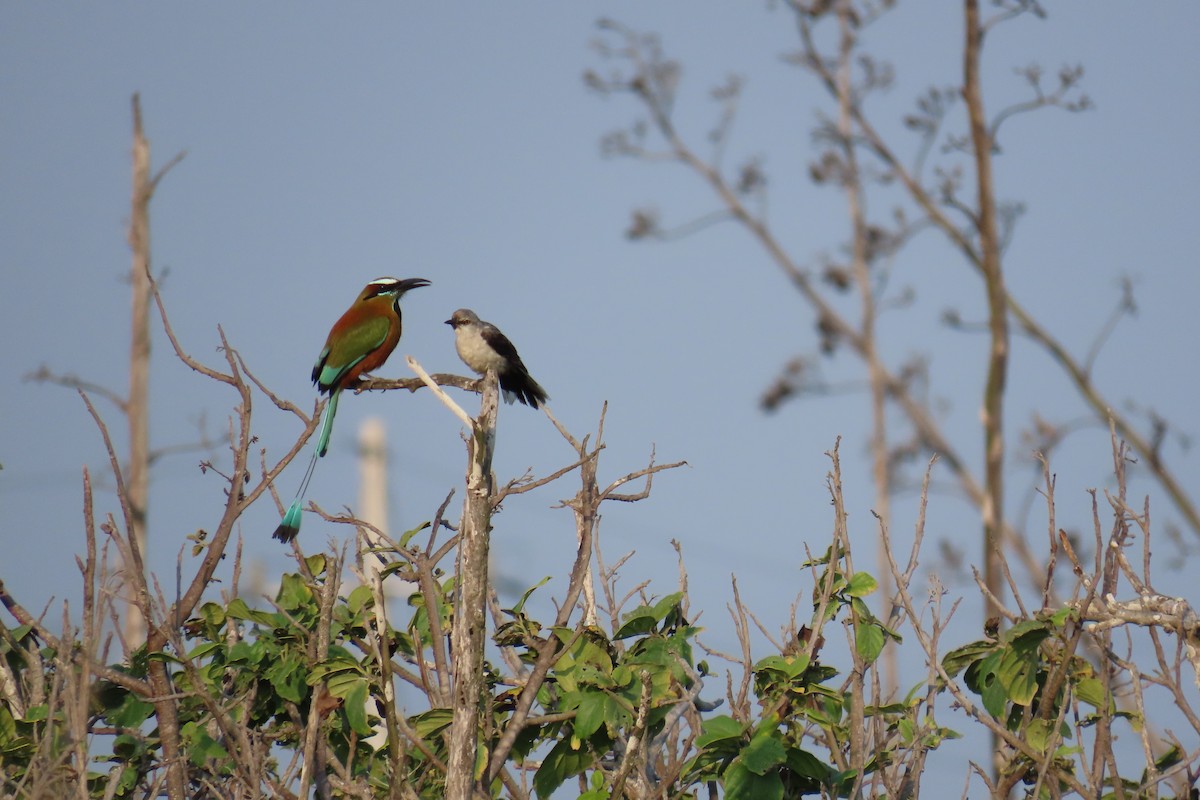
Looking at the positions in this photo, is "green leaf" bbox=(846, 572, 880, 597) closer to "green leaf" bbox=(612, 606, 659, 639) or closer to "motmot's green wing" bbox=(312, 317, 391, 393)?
"green leaf" bbox=(612, 606, 659, 639)

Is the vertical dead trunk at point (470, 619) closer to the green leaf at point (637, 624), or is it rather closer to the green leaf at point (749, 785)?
the green leaf at point (637, 624)

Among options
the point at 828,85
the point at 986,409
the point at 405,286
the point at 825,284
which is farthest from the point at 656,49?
the point at 405,286

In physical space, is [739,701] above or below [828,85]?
below

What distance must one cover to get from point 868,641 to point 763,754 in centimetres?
70

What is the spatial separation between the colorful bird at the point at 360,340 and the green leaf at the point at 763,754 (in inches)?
126

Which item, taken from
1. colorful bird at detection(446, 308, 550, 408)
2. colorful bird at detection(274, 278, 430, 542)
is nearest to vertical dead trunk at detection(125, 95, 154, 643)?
colorful bird at detection(274, 278, 430, 542)

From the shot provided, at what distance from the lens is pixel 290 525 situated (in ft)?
18.9

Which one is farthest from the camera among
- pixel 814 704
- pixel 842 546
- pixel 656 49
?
pixel 656 49

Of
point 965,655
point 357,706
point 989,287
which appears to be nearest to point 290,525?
point 357,706

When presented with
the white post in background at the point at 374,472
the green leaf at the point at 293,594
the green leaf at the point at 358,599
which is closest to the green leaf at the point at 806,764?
the green leaf at the point at 358,599

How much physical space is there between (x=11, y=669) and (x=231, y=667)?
44.0 inches

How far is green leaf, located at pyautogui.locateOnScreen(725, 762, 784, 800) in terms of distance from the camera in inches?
155

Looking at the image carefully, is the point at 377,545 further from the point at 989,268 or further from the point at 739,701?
the point at 989,268

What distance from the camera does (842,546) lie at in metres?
4.78
